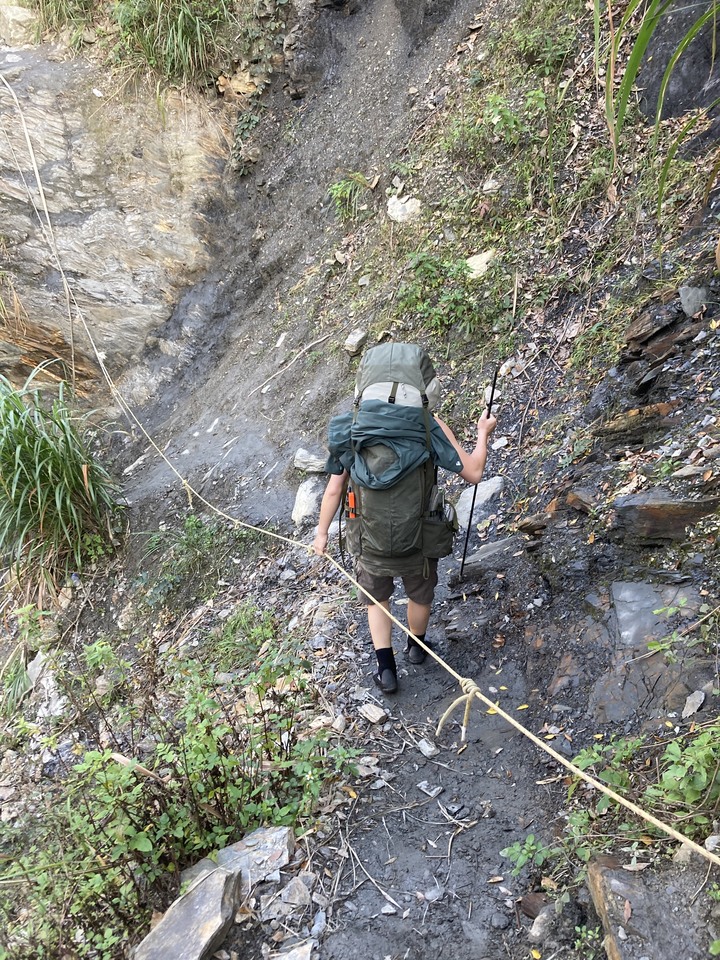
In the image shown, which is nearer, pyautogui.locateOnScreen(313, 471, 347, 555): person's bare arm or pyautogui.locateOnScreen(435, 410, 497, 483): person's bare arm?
pyautogui.locateOnScreen(435, 410, 497, 483): person's bare arm

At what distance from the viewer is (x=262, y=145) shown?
8547 millimetres

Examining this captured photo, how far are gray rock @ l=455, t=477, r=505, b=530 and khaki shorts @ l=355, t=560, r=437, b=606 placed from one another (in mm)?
1158

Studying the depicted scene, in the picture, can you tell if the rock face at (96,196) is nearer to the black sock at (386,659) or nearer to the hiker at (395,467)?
the hiker at (395,467)

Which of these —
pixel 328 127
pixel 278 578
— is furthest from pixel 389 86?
pixel 278 578

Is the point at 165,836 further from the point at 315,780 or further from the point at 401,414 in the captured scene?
the point at 401,414

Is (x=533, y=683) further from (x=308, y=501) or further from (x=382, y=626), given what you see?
(x=308, y=501)

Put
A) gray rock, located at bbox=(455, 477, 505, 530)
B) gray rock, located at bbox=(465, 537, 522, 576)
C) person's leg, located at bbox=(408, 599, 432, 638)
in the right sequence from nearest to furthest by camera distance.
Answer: person's leg, located at bbox=(408, 599, 432, 638)
gray rock, located at bbox=(465, 537, 522, 576)
gray rock, located at bbox=(455, 477, 505, 530)

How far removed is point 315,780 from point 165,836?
0.68 metres

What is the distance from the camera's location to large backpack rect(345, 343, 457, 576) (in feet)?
10.3

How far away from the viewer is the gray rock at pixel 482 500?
470 cm


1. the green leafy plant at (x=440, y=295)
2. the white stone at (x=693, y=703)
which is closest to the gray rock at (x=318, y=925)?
the white stone at (x=693, y=703)

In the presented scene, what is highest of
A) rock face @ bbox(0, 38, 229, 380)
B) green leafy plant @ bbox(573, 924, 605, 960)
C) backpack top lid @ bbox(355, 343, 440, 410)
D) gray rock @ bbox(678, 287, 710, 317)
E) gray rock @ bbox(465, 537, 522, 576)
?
rock face @ bbox(0, 38, 229, 380)

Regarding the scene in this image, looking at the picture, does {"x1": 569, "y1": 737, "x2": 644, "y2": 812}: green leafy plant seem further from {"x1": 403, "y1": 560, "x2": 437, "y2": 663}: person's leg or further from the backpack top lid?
the backpack top lid

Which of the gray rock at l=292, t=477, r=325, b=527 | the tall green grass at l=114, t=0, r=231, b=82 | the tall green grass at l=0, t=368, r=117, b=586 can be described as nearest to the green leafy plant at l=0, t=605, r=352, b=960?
the gray rock at l=292, t=477, r=325, b=527
